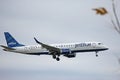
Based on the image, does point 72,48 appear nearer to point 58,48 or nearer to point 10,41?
point 58,48

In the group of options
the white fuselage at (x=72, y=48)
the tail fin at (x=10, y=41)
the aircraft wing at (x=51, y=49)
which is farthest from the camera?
the tail fin at (x=10, y=41)

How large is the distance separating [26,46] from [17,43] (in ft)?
27.1

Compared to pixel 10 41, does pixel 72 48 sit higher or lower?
lower

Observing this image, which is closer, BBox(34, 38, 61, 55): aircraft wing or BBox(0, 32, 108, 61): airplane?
BBox(0, 32, 108, 61): airplane

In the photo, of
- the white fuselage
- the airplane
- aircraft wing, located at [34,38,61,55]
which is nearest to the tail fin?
the airplane

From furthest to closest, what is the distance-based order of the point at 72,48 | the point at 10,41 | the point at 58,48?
1. the point at 10,41
2. the point at 58,48
3. the point at 72,48

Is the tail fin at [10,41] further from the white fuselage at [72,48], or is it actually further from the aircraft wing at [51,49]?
the aircraft wing at [51,49]

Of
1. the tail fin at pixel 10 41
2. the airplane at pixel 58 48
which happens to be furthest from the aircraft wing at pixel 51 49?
the tail fin at pixel 10 41

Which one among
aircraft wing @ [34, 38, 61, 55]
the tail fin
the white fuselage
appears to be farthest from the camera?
the tail fin

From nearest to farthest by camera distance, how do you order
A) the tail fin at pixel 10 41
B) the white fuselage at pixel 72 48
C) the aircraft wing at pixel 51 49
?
1. the white fuselage at pixel 72 48
2. the aircraft wing at pixel 51 49
3. the tail fin at pixel 10 41

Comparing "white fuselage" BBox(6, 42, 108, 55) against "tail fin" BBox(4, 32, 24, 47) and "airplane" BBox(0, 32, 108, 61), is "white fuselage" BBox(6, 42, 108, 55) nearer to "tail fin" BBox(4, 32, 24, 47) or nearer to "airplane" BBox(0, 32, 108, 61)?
"airplane" BBox(0, 32, 108, 61)

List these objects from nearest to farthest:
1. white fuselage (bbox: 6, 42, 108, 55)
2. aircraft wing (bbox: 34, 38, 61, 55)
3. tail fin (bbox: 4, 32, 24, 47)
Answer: white fuselage (bbox: 6, 42, 108, 55), aircraft wing (bbox: 34, 38, 61, 55), tail fin (bbox: 4, 32, 24, 47)

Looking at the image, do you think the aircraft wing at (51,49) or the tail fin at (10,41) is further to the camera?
the tail fin at (10,41)

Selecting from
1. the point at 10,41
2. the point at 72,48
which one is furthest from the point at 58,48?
the point at 10,41
